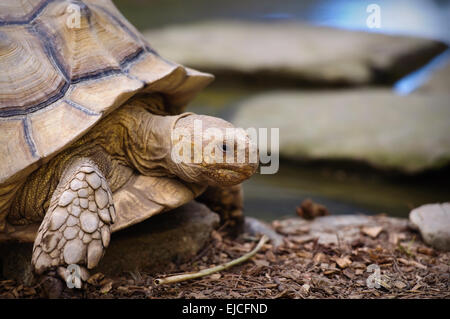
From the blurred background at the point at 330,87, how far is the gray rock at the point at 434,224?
1.15m

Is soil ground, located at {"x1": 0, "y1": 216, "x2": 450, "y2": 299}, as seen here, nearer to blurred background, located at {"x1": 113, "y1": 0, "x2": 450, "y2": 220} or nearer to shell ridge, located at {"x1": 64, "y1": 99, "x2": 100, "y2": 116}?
shell ridge, located at {"x1": 64, "y1": 99, "x2": 100, "y2": 116}

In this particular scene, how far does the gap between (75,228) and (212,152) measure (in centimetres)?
68

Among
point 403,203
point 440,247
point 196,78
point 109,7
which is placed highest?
point 109,7

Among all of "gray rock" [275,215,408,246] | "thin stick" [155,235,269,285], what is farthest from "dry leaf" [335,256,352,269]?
"thin stick" [155,235,269,285]

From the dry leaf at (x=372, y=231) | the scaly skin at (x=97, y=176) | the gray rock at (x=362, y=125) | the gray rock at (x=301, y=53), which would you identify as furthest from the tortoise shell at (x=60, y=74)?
the gray rock at (x=301, y=53)

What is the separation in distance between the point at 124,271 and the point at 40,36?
4.21ft

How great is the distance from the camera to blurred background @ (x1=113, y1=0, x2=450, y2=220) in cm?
482

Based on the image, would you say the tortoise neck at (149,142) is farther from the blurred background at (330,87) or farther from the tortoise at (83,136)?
the blurred background at (330,87)

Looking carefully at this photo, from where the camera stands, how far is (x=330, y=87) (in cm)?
711

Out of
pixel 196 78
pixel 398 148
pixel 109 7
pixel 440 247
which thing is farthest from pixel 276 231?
Result: pixel 398 148

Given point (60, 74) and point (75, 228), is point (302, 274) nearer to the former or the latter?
point (75, 228)

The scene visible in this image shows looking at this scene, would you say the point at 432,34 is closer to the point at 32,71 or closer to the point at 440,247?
the point at 440,247

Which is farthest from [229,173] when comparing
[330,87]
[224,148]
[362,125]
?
[330,87]
